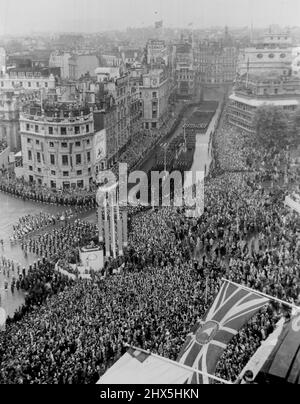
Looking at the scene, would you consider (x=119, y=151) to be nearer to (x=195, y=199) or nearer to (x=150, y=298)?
(x=195, y=199)

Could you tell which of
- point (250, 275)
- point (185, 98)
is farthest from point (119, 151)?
point (185, 98)

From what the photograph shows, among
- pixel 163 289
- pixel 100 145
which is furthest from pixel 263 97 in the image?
pixel 163 289

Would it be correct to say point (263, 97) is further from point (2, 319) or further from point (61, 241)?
point (2, 319)

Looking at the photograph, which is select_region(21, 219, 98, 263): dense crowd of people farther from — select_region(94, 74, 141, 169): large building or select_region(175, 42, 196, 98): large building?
select_region(175, 42, 196, 98): large building

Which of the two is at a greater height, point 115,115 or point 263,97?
point 263,97

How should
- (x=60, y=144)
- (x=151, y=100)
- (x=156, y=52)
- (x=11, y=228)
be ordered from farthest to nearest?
(x=156, y=52) → (x=151, y=100) → (x=60, y=144) → (x=11, y=228)
